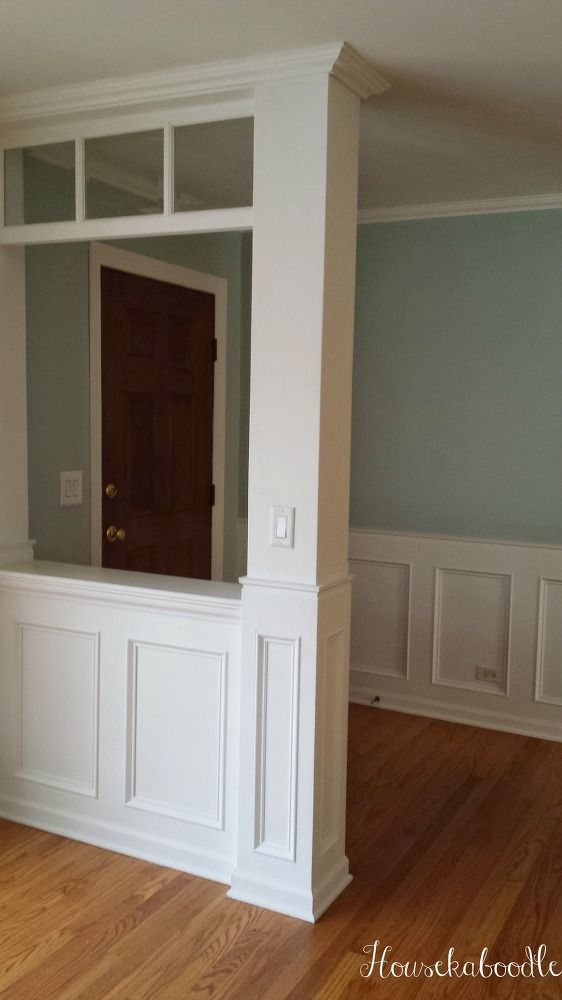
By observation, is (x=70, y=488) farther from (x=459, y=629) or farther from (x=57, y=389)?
(x=459, y=629)

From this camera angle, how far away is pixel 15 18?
226 centimetres

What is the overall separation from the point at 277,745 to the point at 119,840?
28.7 inches

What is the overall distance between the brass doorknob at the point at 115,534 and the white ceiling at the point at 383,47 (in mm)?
1699

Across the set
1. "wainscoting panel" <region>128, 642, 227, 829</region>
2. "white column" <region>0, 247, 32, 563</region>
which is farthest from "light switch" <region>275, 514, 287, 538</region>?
"white column" <region>0, 247, 32, 563</region>

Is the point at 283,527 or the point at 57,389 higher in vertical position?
the point at 57,389

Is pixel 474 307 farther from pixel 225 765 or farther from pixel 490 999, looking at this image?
pixel 490 999

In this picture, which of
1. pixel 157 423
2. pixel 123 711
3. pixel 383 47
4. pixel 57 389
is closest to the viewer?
pixel 383 47

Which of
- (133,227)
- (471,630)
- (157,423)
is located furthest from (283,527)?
(471,630)

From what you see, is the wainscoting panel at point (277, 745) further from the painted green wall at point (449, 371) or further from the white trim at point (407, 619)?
the white trim at point (407, 619)

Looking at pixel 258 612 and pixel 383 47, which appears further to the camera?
pixel 258 612

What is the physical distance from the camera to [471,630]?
4293mm

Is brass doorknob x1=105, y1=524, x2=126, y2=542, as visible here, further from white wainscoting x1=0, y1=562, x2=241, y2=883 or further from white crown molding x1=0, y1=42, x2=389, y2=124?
white crown molding x1=0, y1=42, x2=389, y2=124

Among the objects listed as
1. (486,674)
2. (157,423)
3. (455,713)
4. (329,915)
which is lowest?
(329,915)

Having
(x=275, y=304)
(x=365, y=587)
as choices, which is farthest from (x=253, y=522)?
(x=365, y=587)
